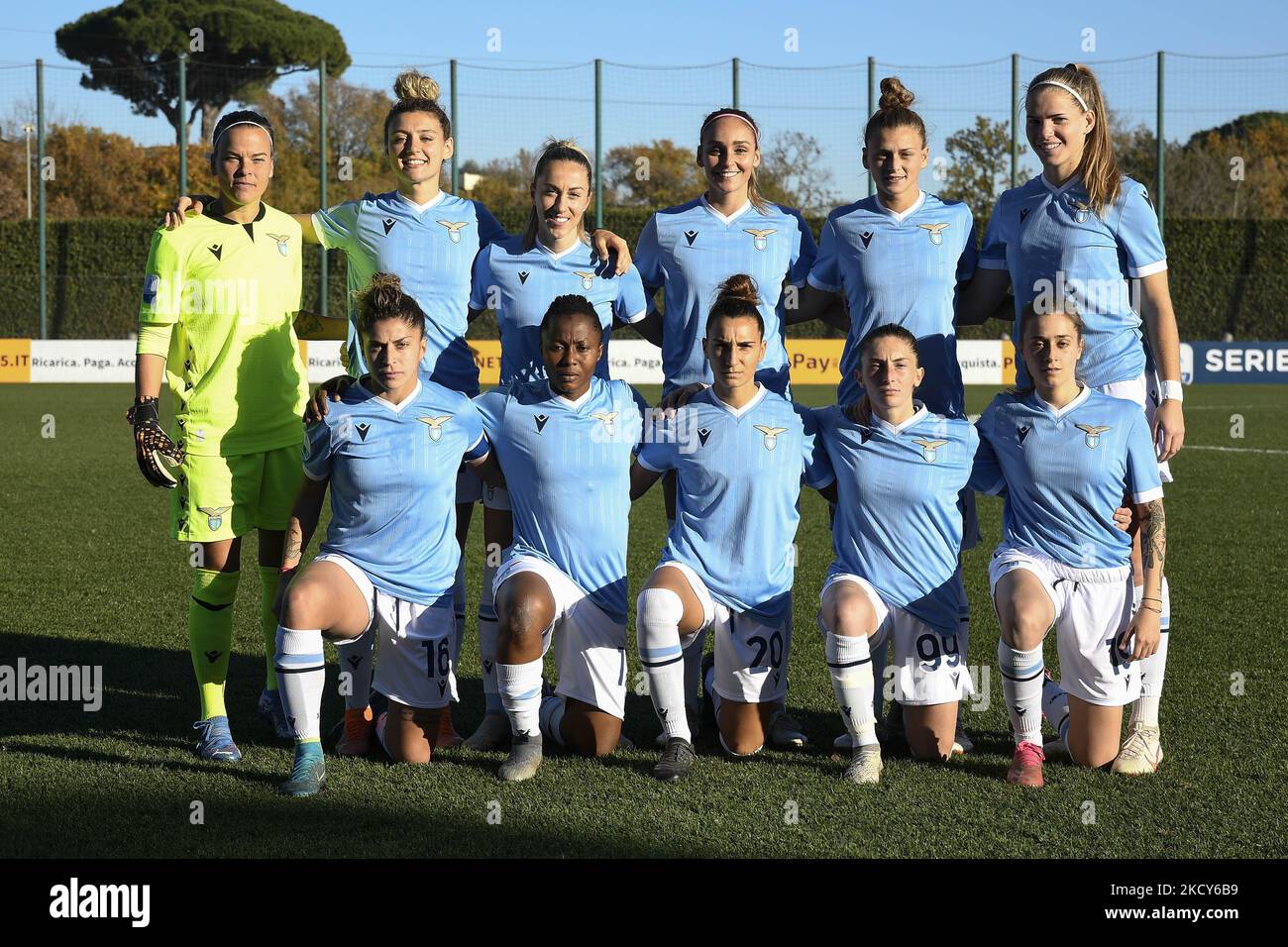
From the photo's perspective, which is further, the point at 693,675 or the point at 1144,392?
the point at 693,675

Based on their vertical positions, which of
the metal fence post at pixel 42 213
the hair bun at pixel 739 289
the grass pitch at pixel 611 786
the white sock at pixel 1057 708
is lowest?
the grass pitch at pixel 611 786

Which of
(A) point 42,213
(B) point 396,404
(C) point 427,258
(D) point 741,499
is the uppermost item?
(A) point 42,213

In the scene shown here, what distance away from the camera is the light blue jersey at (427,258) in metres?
4.44

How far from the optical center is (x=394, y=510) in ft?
13.3

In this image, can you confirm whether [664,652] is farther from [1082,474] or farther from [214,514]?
[214,514]

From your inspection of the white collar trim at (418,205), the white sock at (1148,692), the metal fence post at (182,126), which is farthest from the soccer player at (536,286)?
the metal fence post at (182,126)

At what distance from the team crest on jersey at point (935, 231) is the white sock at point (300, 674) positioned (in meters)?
2.21

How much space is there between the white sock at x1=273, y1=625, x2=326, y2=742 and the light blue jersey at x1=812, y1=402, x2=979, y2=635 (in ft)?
5.01

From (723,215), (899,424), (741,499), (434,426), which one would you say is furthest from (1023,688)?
(434,426)

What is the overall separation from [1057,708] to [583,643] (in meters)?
1.48

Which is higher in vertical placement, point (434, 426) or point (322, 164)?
point (322, 164)

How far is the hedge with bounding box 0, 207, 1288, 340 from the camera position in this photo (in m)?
22.7

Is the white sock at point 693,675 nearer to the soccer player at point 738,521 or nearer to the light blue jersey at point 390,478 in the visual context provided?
the soccer player at point 738,521

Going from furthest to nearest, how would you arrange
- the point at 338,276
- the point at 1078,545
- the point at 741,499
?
1. the point at 338,276
2. the point at 741,499
3. the point at 1078,545
